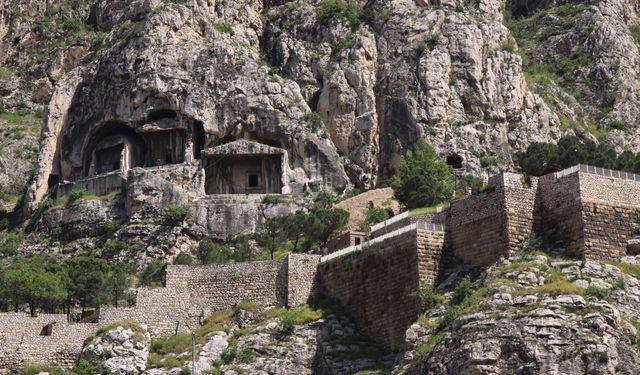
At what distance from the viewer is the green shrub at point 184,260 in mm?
85938

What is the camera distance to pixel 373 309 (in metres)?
68.3

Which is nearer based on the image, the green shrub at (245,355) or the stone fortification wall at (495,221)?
the stone fortification wall at (495,221)

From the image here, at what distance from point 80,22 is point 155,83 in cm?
3156

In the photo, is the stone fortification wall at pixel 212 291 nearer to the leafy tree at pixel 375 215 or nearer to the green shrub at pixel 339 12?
the leafy tree at pixel 375 215

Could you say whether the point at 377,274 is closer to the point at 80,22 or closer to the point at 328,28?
the point at 328,28

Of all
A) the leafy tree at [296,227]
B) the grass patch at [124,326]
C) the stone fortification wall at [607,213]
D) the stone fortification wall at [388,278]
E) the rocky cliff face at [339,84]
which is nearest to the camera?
the stone fortification wall at [607,213]

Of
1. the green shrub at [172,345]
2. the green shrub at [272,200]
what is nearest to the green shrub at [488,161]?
the green shrub at [272,200]

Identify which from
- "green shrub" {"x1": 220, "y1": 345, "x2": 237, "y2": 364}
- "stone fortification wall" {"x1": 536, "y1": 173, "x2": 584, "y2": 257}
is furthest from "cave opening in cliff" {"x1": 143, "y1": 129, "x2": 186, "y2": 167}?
"stone fortification wall" {"x1": 536, "y1": 173, "x2": 584, "y2": 257}

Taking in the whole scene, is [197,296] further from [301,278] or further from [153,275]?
[153,275]

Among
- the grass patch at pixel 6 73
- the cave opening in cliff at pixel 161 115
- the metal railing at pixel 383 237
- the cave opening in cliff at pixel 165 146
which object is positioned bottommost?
the metal railing at pixel 383 237

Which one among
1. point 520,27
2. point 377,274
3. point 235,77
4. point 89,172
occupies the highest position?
point 520,27

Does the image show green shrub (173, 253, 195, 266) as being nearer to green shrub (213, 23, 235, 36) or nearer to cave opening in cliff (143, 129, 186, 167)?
cave opening in cliff (143, 129, 186, 167)

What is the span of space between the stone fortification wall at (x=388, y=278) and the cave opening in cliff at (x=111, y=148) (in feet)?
120

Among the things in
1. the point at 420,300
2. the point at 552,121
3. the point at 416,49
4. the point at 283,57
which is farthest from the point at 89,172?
the point at 420,300
